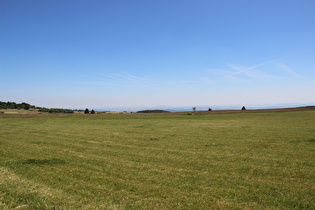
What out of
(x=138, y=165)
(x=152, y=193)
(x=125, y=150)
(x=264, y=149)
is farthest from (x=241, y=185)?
(x=125, y=150)

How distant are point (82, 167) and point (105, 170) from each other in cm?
104

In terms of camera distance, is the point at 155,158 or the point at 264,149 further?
the point at 264,149

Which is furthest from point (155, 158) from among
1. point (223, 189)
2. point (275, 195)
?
point (275, 195)

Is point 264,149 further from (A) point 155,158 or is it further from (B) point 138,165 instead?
(B) point 138,165

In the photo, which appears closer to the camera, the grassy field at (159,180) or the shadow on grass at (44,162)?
the grassy field at (159,180)

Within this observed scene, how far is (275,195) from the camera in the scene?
4.37 m

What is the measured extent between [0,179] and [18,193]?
151 cm

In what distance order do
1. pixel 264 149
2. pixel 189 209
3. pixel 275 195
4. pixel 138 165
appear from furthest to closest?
pixel 264 149, pixel 138 165, pixel 275 195, pixel 189 209

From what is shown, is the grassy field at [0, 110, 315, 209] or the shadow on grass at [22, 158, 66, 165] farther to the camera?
the shadow on grass at [22, 158, 66, 165]

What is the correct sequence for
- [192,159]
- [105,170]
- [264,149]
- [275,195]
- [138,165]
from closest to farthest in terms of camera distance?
[275,195], [105,170], [138,165], [192,159], [264,149]

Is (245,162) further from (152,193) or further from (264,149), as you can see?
(152,193)

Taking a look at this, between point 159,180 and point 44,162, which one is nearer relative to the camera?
point 159,180

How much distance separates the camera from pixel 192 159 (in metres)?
7.43

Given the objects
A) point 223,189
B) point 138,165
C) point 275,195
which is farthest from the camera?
point 138,165
